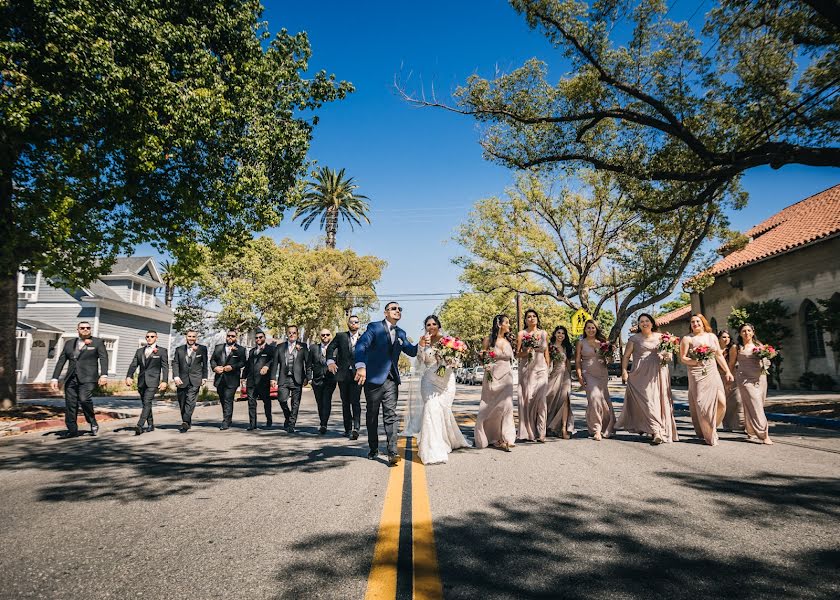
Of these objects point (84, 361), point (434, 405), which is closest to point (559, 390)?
point (434, 405)

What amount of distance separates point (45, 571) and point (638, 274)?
85.2 ft

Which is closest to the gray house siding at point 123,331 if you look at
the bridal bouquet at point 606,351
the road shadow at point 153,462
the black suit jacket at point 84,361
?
the black suit jacket at point 84,361

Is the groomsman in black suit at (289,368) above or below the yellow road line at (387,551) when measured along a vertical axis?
above

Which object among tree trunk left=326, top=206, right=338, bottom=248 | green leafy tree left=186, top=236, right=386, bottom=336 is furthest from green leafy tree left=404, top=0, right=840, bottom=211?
tree trunk left=326, top=206, right=338, bottom=248

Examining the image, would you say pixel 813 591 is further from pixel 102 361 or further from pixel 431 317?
pixel 102 361

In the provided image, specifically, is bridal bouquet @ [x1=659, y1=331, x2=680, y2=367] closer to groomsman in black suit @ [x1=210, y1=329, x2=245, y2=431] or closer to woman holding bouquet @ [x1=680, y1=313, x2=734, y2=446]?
woman holding bouquet @ [x1=680, y1=313, x2=734, y2=446]

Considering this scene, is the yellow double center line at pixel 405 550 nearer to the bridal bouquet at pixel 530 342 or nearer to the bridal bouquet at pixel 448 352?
the bridal bouquet at pixel 448 352

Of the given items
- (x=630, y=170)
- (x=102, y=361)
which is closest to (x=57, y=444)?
(x=102, y=361)

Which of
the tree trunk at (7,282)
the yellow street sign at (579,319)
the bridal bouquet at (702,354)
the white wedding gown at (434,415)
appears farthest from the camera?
the yellow street sign at (579,319)

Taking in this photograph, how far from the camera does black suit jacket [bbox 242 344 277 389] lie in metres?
11.2

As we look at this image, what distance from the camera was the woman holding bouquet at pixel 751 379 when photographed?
863cm

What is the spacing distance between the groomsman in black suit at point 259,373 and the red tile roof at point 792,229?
67.9ft

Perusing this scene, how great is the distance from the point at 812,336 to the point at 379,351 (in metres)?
22.2

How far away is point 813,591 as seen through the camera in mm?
2840
